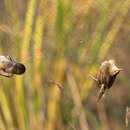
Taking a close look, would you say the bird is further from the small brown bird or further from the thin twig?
the thin twig

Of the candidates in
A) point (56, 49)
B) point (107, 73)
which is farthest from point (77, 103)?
point (107, 73)

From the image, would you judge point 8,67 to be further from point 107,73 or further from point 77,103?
point 77,103

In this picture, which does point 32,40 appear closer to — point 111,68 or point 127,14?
point 127,14

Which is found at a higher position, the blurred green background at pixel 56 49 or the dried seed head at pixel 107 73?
the dried seed head at pixel 107 73

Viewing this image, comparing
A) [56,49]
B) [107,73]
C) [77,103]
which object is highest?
[107,73]

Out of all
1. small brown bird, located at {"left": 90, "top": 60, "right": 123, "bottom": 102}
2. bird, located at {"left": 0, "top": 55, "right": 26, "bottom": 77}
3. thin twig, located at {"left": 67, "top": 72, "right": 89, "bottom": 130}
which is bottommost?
thin twig, located at {"left": 67, "top": 72, "right": 89, "bottom": 130}

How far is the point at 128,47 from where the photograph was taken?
1.87 metres

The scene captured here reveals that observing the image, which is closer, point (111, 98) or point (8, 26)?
point (8, 26)

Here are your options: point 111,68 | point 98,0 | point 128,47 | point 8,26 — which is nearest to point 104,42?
point 98,0

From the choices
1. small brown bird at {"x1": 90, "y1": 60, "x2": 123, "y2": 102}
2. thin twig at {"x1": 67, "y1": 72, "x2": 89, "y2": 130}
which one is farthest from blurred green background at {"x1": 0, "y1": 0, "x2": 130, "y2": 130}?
small brown bird at {"x1": 90, "y1": 60, "x2": 123, "y2": 102}

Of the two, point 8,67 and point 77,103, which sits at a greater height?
point 8,67

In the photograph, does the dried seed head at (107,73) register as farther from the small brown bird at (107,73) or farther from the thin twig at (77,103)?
the thin twig at (77,103)

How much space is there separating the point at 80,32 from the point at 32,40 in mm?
164

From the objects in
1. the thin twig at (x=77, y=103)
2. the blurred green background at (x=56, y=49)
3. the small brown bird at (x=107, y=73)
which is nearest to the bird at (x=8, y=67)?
the small brown bird at (x=107, y=73)
